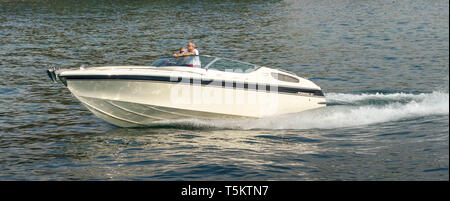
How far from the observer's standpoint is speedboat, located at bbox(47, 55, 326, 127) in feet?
40.0

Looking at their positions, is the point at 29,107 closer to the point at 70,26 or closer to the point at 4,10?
the point at 70,26

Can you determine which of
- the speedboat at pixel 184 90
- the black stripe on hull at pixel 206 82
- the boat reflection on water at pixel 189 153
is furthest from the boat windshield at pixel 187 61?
the boat reflection on water at pixel 189 153

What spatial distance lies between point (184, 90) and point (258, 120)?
2039 mm

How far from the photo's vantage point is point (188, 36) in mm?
32281

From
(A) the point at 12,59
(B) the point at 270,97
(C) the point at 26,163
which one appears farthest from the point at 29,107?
(A) the point at 12,59

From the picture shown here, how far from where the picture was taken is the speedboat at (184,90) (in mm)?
12188

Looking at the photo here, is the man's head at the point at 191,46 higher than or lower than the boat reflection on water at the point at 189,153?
higher

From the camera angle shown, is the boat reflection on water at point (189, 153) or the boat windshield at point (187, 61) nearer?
the boat reflection on water at point (189, 153)

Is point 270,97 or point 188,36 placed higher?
point 188,36

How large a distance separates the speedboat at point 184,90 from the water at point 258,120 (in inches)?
14.0

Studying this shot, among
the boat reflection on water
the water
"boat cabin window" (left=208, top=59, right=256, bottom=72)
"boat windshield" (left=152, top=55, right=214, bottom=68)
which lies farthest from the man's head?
the boat reflection on water

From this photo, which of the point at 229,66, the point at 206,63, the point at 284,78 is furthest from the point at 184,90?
the point at 284,78

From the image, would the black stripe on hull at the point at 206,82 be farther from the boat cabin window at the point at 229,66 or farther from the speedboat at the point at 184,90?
the boat cabin window at the point at 229,66

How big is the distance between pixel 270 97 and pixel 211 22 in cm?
2673
